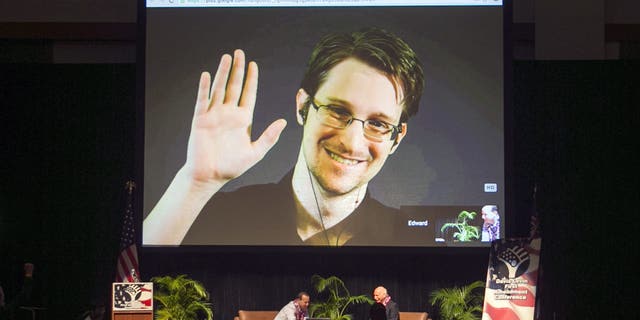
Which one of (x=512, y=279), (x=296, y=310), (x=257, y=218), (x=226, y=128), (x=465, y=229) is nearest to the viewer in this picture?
(x=512, y=279)

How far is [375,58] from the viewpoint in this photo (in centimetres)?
1070

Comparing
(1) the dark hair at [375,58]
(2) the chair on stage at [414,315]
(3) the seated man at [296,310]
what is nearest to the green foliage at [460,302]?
(2) the chair on stage at [414,315]

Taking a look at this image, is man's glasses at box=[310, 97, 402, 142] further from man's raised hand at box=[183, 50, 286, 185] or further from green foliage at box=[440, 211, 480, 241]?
green foliage at box=[440, 211, 480, 241]

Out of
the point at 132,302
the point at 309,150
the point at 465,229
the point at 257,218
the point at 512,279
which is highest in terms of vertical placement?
the point at 309,150

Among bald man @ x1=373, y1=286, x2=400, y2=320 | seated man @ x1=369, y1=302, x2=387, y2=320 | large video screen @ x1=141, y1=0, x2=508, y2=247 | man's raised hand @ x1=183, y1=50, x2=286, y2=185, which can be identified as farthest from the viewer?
man's raised hand @ x1=183, y1=50, x2=286, y2=185

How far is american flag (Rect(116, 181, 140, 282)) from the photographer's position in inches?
400

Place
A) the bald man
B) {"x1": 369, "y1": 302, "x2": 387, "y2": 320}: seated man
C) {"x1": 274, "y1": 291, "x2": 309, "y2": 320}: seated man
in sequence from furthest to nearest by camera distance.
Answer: {"x1": 274, "y1": 291, "x2": 309, "y2": 320}: seated man → the bald man → {"x1": 369, "y1": 302, "x2": 387, "y2": 320}: seated man

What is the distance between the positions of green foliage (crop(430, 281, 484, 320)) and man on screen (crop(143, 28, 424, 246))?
1180 mm

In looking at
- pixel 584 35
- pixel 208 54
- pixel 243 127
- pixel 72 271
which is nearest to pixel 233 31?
pixel 208 54

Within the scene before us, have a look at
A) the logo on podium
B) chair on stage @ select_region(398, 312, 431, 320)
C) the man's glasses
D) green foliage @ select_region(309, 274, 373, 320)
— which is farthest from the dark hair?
the logo on podium

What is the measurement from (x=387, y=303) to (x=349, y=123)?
1.93 metres

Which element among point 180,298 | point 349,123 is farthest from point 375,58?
point 180,298

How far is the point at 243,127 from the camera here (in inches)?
422

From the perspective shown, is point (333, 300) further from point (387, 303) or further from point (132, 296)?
point (132, 296)
